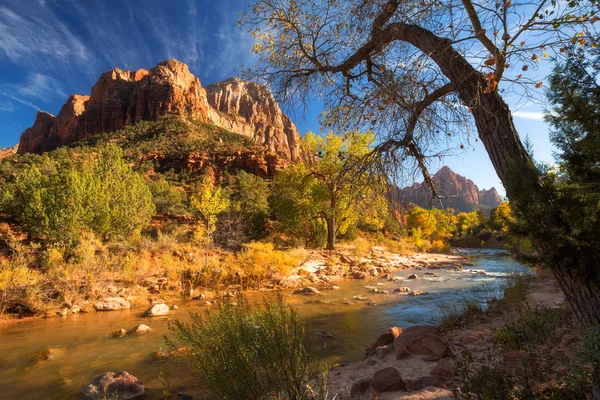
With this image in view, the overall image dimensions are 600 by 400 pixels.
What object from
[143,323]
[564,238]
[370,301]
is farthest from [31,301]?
[564,238]

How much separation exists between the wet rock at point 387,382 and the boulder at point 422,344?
3.54 feet

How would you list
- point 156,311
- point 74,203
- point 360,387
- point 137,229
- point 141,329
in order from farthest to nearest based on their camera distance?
point 137,229 < point 74,203 < point 156,311 < point 141,329 < point 360,387

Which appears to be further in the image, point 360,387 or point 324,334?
point 324,334

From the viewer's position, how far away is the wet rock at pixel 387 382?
10.7 ft

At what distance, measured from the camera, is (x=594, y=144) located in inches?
114

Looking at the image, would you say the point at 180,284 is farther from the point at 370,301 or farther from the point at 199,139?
the point at 199,139

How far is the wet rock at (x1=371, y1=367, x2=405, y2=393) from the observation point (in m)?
3.28

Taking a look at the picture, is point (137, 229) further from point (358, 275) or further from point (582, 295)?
point (582, 295)

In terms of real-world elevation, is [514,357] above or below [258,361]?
below

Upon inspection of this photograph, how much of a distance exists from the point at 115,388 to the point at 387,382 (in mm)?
3613

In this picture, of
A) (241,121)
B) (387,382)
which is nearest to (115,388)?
(387,382)

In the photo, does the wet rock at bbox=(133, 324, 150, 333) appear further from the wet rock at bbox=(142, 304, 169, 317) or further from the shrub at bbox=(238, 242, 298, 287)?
the shrub at bbox=(238, 242, 298, 287)

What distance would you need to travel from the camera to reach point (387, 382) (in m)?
3.34

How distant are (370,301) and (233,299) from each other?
4.66 metres
